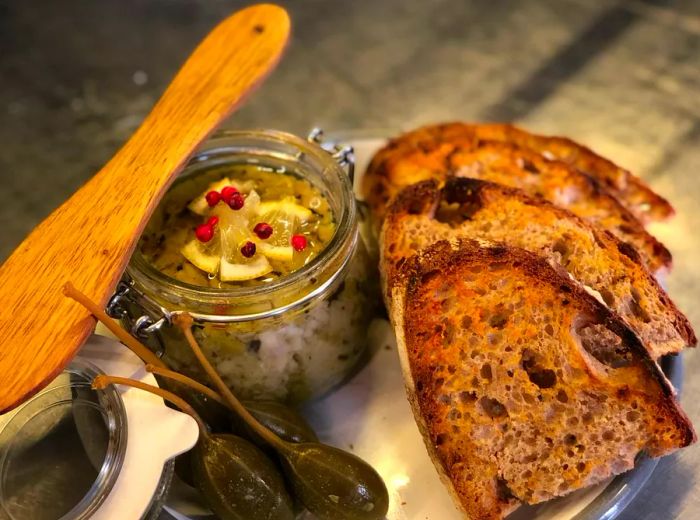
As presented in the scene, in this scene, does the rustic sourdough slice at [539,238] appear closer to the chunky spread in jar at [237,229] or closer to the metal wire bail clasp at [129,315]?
the chunky spread in jar at [237,229]

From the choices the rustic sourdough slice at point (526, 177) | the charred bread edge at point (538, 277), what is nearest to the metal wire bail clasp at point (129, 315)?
the charred bread edge at point (538, 277)

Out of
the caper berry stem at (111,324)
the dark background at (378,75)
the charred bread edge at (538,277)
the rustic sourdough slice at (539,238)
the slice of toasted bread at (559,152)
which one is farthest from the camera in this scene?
the dark background at (378,75)

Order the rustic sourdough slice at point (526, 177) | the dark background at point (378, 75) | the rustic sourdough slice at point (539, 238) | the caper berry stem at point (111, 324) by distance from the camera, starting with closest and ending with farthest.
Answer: the caper berry stem at point (111, 324)
the rustic sourdough slice at point (539, 238)
the rustic sourdough slice at point (526, 177)
the dark background at point (378, 75)

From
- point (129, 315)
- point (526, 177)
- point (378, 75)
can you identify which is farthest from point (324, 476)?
point (378, 75)

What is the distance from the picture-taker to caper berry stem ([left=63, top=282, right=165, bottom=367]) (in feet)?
2.84

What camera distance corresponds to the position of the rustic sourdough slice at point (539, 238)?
1068 millimetres

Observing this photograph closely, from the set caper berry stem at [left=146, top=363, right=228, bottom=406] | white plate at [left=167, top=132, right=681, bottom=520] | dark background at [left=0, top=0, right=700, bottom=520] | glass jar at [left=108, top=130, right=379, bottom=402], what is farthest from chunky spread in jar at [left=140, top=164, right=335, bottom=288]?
dark background at [left=0, top=0, right=700, bottom=520]

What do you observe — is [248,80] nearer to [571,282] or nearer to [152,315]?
[152,315]

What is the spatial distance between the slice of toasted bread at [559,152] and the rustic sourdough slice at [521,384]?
407 millimetres

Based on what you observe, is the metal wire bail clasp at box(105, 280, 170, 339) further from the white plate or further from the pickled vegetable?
the white plate

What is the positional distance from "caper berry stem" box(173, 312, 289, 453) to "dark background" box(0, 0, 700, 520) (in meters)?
1.00

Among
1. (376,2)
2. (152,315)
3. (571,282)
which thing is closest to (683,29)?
(376,2)

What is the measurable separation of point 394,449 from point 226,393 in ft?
1.02

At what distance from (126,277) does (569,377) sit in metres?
0.66
